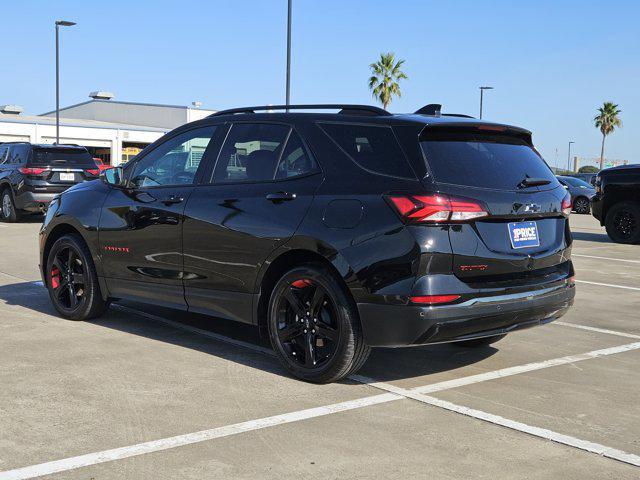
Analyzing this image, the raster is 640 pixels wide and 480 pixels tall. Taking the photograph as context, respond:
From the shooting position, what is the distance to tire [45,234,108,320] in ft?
22.0

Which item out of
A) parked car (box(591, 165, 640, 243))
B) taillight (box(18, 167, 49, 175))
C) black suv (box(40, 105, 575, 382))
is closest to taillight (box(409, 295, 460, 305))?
black suv (box(40, 105, 575, 382))

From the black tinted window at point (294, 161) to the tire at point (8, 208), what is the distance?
13.9 metres

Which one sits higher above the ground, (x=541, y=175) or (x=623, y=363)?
(x=541, y=175)

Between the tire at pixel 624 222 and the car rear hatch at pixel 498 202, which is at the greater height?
the car rear hatch at pixel 498 202

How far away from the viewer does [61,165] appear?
17.6m

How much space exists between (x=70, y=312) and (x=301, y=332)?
2686 millimetres

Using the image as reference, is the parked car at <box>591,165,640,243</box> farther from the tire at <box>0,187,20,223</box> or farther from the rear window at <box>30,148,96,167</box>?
the tire at <box>0,187,20,223</box>

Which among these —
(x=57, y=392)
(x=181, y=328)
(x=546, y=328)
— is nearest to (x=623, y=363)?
(x=546, y=328)

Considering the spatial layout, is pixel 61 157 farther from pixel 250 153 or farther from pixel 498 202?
pixel 498 202

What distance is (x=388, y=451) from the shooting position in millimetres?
3838

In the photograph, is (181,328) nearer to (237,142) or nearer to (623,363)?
(237,142)

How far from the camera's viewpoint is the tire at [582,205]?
2800 centimetres

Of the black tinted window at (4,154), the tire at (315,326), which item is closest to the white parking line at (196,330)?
the tire at (315,326)

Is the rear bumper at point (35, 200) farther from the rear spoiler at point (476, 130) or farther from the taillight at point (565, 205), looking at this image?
the taillight at point (565, 205)
